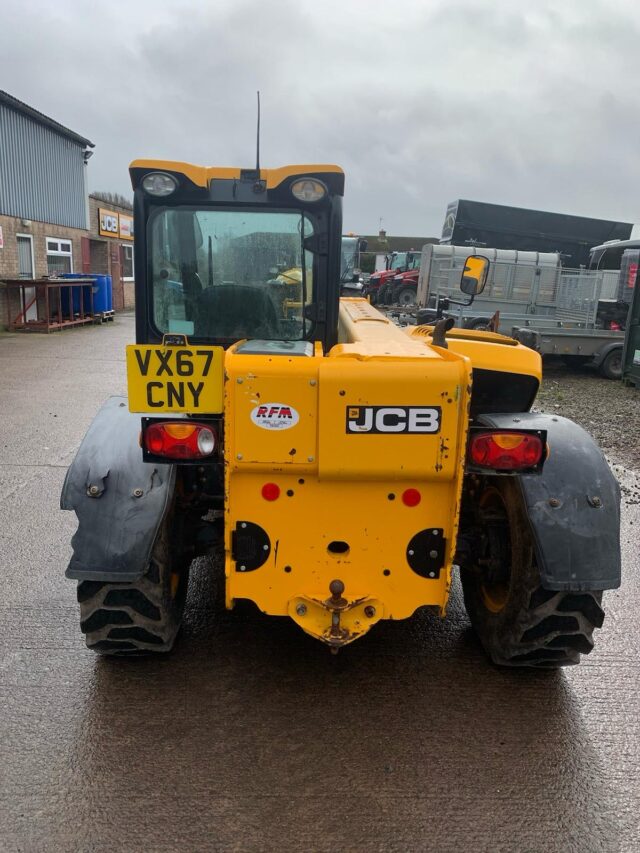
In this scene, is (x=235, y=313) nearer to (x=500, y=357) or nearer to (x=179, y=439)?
(x=179, y=439)

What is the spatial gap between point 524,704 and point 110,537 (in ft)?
6.24

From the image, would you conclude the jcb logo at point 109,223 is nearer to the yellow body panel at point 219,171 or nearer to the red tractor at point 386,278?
the red tractor at point 386,278

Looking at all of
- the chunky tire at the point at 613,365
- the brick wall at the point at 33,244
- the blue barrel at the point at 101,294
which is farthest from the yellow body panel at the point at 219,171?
the blue barrel at the point at 101,294

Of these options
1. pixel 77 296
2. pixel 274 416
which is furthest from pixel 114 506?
pixel 77 296

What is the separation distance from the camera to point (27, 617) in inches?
140

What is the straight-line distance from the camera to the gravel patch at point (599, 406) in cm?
739

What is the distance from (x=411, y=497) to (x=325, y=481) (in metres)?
0.34

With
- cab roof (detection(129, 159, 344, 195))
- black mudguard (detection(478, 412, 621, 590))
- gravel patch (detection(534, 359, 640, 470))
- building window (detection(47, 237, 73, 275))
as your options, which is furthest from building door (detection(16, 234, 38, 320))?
black mudguard (detection(478, 412, 621, 590))

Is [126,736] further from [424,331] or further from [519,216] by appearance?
[519,216]

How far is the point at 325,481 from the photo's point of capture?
2.58 metres

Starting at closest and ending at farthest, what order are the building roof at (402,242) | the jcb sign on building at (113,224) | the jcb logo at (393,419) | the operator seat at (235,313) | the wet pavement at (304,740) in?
the wet pavement at (304,740) → the jcb logo at (393,419) → the operator seat at (235,313) → the jcb sign on building at (113,224) → the building roof at (402,242)

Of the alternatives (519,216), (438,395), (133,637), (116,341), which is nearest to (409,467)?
(438,395)

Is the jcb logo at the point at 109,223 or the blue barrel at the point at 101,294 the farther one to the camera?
the jcb logo at the point at 109,223

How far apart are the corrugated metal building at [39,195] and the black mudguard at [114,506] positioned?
16125 millimetres
